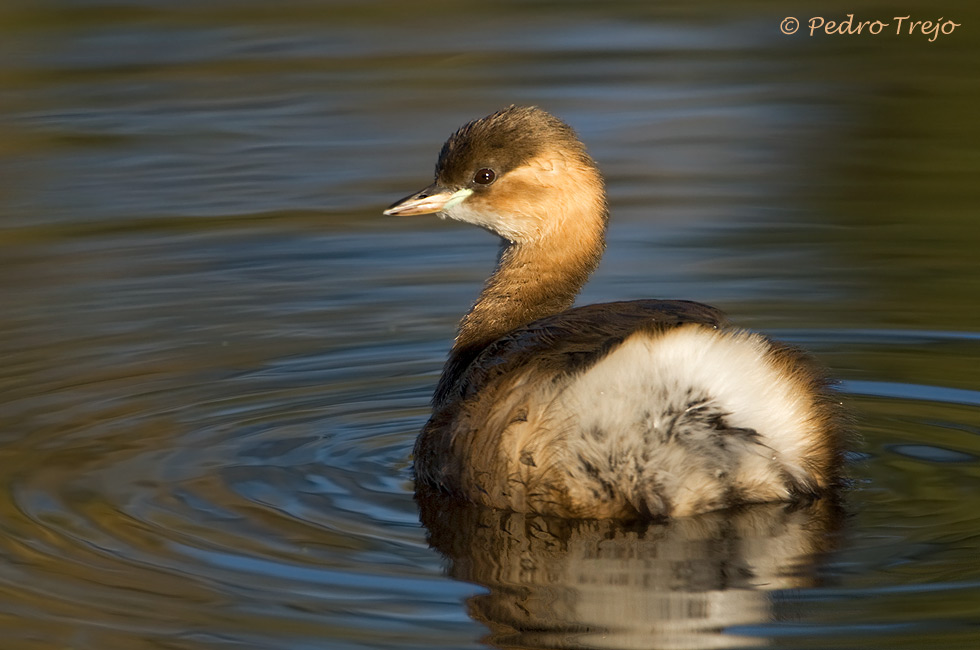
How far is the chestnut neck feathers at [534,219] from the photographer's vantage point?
20.2 ft

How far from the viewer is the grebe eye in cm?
634

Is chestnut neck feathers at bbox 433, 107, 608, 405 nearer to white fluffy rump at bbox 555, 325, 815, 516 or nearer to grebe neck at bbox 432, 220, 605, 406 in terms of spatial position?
grebe neck at bbox 432, 220, 605, 406

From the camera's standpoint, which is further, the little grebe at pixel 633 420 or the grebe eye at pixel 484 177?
the grebe eye at pixel 484 177

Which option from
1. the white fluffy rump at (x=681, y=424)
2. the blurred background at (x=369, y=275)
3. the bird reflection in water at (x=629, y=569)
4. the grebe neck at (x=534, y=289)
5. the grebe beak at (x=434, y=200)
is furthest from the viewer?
the grebe beak at (x=434, y=200)

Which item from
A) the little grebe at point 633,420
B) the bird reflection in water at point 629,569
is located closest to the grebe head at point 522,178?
the little grebe at point 633,420

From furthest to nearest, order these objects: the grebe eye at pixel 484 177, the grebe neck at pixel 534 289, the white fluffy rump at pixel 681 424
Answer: the grebe eye at pixel 484 177 → the grebe neck at pixel 534 289 → the white fluffy rump at pixel 681 424

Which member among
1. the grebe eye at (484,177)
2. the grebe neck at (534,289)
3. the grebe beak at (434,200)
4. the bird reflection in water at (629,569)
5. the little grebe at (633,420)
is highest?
the grebe eye at (484,177)

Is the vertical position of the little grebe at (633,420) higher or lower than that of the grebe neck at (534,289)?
lower

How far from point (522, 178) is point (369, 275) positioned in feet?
7.25

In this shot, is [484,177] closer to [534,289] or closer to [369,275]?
[534,289]

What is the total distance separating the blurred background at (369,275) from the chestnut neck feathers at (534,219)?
581mm

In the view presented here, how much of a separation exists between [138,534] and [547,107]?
5.93 m

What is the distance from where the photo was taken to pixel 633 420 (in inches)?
190

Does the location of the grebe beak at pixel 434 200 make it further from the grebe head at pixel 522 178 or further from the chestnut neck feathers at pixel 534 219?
the chestnut neck feathers at pixel 534 219
